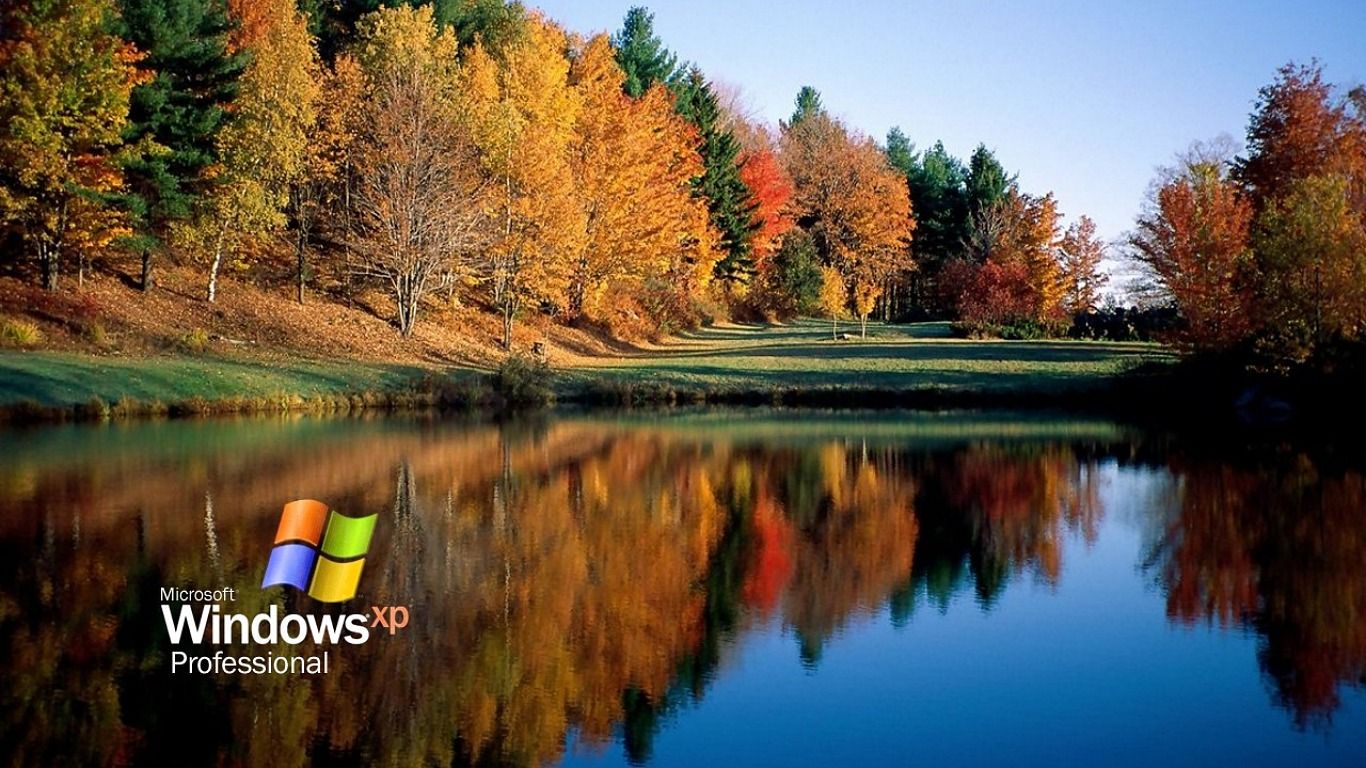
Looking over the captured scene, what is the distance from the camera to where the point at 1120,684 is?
10.7 m

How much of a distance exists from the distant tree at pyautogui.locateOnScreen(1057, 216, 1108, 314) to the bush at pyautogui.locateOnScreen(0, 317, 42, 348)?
4834 centimetres

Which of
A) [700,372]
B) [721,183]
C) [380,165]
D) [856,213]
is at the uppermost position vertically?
[721,183]

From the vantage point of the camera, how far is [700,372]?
44750mm

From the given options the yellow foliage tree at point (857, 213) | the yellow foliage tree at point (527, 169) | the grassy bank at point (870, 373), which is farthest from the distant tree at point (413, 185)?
the yellow foliage tree at point (857, 213)

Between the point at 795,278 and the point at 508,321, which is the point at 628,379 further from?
the point at 795,278

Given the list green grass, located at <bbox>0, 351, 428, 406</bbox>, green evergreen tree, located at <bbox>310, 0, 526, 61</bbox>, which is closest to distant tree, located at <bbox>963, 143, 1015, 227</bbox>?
green evergreen tree, located at <bbox>310, 0, 526, 61</bbox>

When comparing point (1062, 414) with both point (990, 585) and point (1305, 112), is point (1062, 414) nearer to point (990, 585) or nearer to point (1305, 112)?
point (1305, 112)

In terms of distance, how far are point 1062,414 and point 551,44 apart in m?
27.6

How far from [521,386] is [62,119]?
16070mm

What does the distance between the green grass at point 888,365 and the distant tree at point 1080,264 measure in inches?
237

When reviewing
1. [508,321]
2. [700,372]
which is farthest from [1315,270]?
[508,321]

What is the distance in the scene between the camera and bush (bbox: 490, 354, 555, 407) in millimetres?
39281

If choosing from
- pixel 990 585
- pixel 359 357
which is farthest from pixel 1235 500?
pixel 359 357

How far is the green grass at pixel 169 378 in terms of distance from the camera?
31.6 meters
